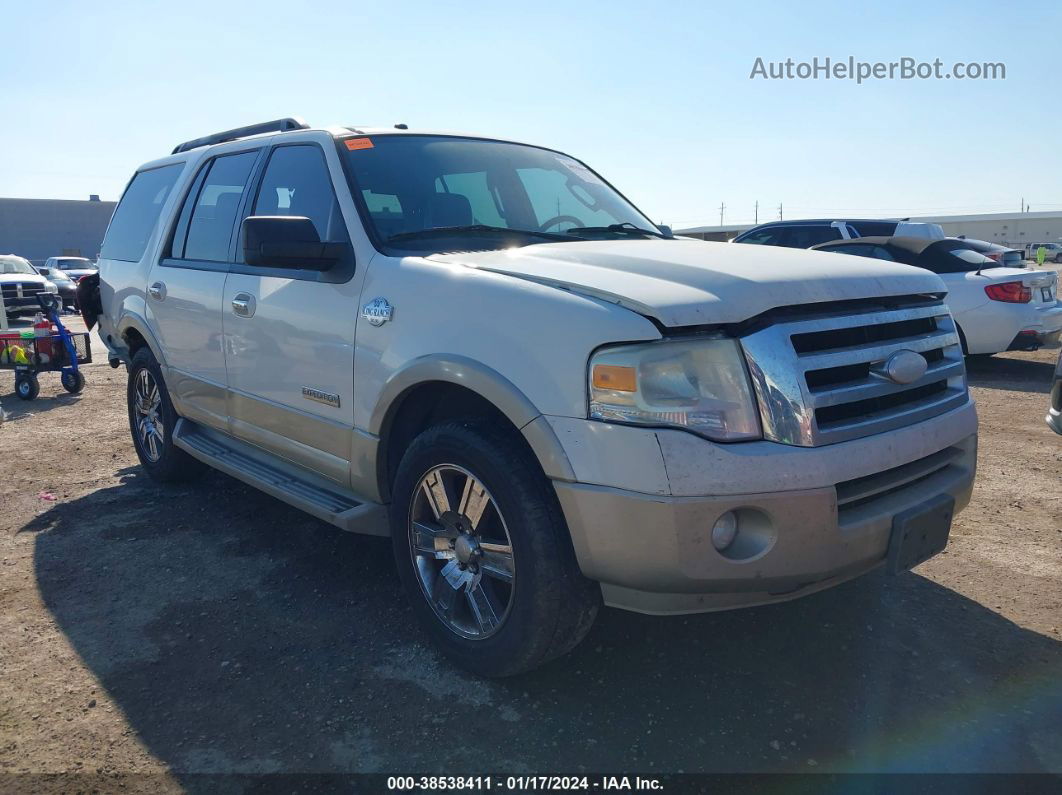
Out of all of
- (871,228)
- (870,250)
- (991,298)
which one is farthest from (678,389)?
(871,228)

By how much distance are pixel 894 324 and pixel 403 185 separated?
211cm

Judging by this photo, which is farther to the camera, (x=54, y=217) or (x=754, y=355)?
(x=54, y=217)

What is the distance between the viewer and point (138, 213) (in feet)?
18.0

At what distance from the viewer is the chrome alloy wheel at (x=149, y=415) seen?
5242 mm

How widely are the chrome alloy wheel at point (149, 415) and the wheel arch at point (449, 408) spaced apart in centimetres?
268

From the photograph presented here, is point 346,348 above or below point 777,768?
above

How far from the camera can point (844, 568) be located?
2.43 m

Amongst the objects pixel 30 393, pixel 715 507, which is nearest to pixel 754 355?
pixel 715 507

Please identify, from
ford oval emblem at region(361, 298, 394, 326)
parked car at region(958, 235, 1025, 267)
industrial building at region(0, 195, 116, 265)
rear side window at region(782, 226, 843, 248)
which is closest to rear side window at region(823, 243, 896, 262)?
parked car at region(958, 235, 1025, 267)

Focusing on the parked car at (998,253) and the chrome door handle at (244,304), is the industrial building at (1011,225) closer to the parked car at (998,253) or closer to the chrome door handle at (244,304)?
the parked car at (998,253)

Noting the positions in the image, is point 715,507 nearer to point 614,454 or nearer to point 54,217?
point 614,454

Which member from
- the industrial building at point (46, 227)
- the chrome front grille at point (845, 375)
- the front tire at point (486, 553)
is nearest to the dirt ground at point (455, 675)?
the front tire at point (486, 553)

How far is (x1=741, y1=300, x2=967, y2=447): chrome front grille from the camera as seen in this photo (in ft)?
7.70

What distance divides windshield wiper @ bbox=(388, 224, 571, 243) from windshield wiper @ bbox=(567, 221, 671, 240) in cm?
17
